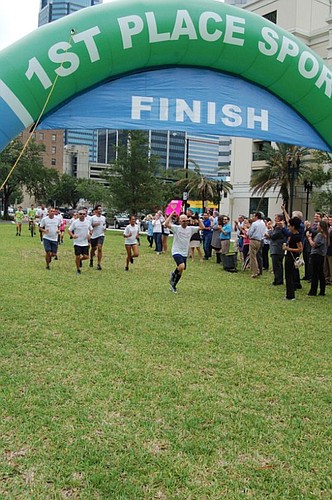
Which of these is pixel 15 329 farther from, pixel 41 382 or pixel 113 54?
pixel 113 54

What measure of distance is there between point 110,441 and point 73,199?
279 ft

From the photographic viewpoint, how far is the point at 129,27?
524 centimetres

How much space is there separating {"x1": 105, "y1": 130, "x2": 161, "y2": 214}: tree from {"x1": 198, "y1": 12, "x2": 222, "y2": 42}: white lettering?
1025 inches

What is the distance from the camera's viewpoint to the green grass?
305cm

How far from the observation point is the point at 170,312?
7.90 meters

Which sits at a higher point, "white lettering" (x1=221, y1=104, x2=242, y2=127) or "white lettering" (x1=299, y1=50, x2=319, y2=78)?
"white lettering" (x1=299, y1=50, x2=319, y2=78)

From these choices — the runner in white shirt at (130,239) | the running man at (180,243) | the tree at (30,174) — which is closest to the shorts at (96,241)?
the runner in white shirt at (130,239)

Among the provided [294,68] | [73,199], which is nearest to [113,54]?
[294,68]

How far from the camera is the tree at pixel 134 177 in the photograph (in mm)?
31500

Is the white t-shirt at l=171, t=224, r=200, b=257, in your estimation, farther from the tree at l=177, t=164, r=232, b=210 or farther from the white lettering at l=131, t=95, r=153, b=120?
the tree at l=177, t=164, r=232, b=210

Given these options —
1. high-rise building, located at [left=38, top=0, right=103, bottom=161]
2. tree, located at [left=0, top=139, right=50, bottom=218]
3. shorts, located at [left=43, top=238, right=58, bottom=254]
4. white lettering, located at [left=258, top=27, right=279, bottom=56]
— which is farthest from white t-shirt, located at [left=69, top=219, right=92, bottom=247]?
high-rise building, located at [left=38, top=0, right=103, bottom=161]

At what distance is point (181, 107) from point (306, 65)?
1.70 metres

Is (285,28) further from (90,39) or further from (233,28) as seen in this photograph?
(90,39)

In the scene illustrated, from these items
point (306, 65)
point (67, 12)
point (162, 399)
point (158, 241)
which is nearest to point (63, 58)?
point (306, 65)
